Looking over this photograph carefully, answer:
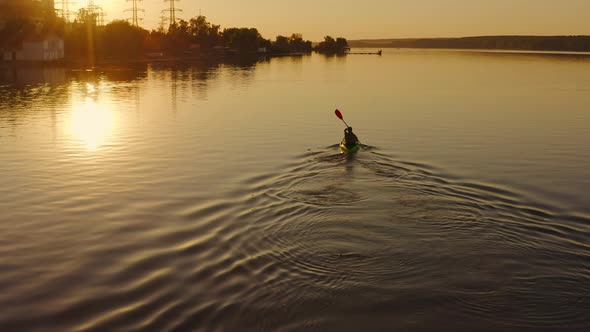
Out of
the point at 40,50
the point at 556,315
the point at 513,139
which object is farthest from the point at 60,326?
the point at 40,50

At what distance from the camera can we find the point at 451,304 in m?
11.7

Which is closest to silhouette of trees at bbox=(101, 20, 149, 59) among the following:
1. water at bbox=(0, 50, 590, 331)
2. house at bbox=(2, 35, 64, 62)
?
house at bbox=(2, 35, 64, 62)

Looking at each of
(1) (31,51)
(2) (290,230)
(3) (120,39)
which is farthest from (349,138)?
(3) (120,39)

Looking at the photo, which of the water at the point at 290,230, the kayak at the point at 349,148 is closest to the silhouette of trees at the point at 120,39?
the water at the point at 290,230

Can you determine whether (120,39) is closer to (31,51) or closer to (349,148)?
(31,51)

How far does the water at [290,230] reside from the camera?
37.2 ft

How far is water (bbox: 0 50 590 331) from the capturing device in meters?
11.4

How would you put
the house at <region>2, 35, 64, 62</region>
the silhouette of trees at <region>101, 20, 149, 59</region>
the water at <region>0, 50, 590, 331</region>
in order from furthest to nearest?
the silhouette of trees at <region>101, 20, 149, 59</region> → the house at <region>2, 35, 64, 62</region> → the water at <region>0, 50, 590, 331</region>

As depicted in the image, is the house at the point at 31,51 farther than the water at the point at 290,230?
Yes

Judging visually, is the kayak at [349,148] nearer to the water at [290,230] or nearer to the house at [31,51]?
the water at [290,230]

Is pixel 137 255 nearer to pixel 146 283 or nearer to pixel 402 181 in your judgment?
pixel 146 283

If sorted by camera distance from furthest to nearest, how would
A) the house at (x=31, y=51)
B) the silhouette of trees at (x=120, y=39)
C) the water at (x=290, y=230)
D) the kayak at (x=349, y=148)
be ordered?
the silhouette of trees at (x=120, y=39), the house at (x=31, y=51), the kayak at (x=349, y=148), the water at (x=290, y=230)

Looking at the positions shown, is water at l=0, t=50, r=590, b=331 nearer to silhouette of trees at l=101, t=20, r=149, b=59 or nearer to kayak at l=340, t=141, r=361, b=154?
kayak at l=340, t=141, r=361, b=154

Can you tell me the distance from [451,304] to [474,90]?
66.0 metres
